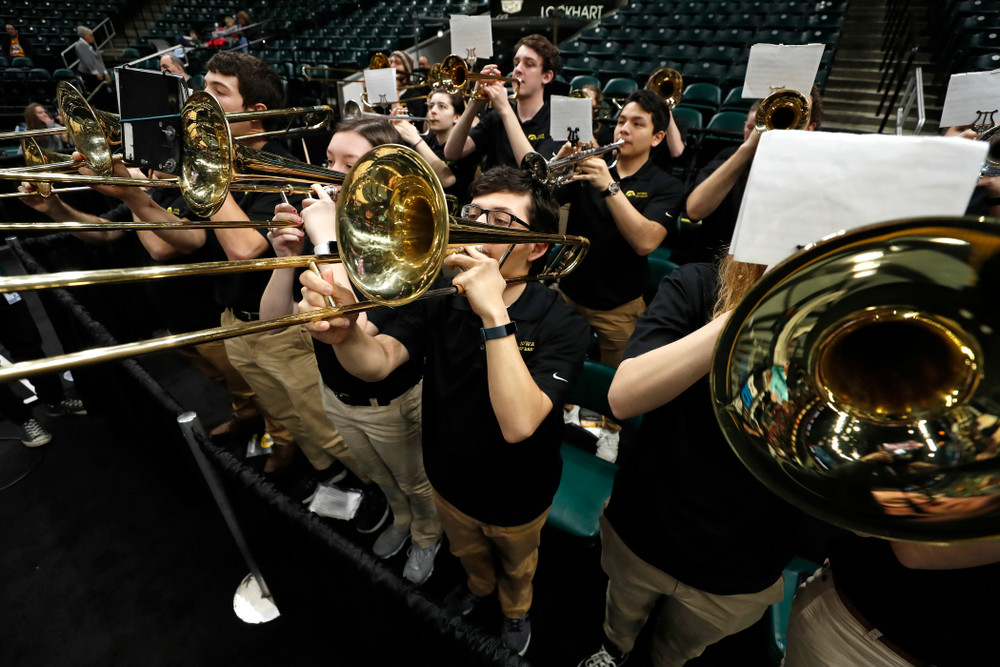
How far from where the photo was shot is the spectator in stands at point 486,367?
1.57 metres

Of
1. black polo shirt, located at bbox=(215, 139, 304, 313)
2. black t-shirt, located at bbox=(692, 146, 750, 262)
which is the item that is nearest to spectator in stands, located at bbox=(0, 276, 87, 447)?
black polo shirt, located at bbox=(215, 139, 304, 313)

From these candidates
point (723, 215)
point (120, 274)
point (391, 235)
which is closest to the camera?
point (120, 274)

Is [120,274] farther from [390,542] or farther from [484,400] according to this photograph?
[390,542]

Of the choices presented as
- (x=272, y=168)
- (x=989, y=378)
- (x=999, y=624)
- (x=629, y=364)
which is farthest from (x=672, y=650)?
(x=272, y=168)

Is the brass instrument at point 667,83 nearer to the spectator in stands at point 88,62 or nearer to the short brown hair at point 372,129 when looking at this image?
the short brown hair at point 372,129

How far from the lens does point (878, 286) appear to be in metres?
0.88

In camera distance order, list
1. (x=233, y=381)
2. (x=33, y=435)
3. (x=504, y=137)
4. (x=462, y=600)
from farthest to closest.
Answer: (x=504, y=137)
(x=33, y=435)
(x=233, y=381)
(x=462, y=600)

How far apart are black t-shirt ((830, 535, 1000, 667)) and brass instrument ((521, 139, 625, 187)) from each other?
193cm

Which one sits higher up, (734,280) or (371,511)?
(734,280)

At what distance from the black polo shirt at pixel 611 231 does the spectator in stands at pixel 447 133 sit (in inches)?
50.8

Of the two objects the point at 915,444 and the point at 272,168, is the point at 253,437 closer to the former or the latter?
the point at 272,168

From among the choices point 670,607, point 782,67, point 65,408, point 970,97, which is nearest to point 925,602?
point 670,607

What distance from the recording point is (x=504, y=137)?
3.65 m

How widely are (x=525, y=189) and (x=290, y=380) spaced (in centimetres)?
173
